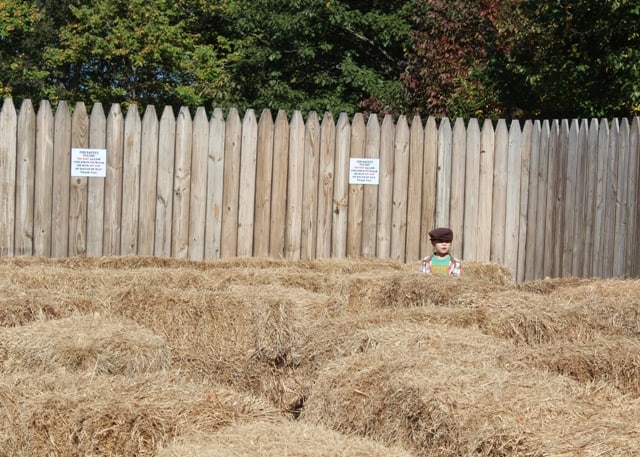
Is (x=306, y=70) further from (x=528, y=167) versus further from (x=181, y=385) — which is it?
(x=181, y=385)

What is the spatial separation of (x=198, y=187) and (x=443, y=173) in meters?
2.76

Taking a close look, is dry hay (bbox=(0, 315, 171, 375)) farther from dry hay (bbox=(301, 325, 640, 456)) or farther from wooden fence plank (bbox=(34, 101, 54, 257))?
wooden fence plank (bbox=(34, 101, 54, 257))

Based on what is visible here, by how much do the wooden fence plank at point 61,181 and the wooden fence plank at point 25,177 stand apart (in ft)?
0.72

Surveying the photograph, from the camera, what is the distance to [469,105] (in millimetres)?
18328

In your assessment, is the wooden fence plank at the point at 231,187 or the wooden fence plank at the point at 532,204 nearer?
the wooden fence plank at the point at 231,187

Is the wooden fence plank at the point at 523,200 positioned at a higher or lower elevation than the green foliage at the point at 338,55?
lower

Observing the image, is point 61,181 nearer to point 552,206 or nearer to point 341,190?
point 341,190

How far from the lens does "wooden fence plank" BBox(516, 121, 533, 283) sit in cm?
1200

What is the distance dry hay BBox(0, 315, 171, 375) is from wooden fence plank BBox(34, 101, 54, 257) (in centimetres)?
480

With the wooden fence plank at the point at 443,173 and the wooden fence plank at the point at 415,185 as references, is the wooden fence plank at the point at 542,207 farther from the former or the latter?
the wooden fence plank at the point at 415,185

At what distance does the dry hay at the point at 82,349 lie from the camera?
566 cm

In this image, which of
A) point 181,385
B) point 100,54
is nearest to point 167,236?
point 181,385

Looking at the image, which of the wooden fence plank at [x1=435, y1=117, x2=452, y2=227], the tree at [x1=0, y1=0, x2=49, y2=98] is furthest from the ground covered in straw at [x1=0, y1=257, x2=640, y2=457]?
the tree at [x1=0, y1=0, x2=49, y2=98]

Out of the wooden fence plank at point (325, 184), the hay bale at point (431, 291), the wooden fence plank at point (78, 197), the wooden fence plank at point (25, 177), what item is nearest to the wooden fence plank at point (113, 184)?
the wooden fence plank at point (78, 197)
